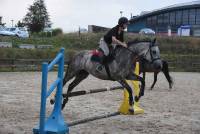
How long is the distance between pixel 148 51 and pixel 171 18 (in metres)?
76.3

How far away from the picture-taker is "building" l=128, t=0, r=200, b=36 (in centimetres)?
8125

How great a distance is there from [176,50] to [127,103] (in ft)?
133

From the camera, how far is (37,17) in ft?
255

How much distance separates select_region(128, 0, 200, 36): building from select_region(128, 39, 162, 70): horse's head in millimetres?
69103

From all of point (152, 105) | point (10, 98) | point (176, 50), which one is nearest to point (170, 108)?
point (152, 105)

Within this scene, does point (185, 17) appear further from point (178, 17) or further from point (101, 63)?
point (101, 63)

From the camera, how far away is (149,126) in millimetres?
9781

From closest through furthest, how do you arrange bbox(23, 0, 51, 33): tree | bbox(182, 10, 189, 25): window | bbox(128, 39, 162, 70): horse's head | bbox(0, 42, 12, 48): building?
bbox(128, 39, 162, 70): horse's head < bbox(0, 42, 12, 48): building < bbox(23, 0, 51, 33): tree < bbox(182, 10, 189, 25): window

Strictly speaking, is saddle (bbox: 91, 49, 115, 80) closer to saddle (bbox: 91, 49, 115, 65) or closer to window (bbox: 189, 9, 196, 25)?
saddle (bbox: 91, 49, 115, 65)

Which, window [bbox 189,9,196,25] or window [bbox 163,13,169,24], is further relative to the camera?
window [bbox 163,13,169,24]

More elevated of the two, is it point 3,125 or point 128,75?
point 128,75

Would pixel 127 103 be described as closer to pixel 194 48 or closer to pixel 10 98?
pixel 10 98

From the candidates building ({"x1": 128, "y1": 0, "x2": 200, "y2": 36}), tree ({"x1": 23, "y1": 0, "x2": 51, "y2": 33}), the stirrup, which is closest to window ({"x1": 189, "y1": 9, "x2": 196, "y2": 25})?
building ({"x1": 128, "y1": 0, "x2": 200, "y2": 36})

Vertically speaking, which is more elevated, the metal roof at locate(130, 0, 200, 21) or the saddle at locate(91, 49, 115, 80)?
the metal roof at locate(130, 0, 200, 21)
